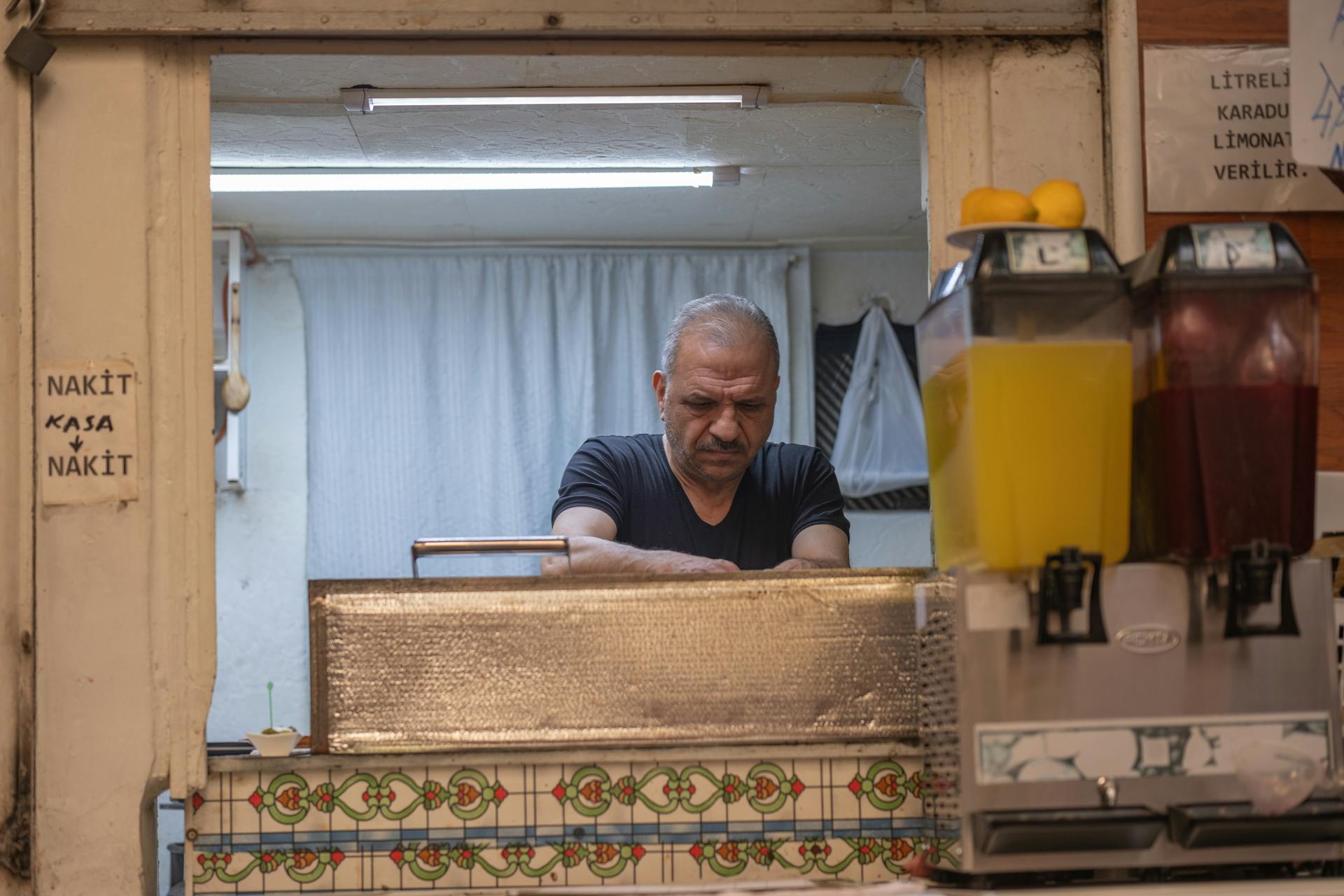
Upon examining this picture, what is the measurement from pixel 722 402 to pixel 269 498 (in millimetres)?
2786

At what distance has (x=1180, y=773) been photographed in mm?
1599

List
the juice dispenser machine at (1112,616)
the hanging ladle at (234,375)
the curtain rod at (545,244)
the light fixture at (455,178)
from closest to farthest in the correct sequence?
the juice dispenser machine at (1112,616)
the light fixture at (455,178)
the hanging ladle at (234,375)
the curtain rod at (545,244)

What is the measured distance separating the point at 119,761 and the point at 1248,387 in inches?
66.3

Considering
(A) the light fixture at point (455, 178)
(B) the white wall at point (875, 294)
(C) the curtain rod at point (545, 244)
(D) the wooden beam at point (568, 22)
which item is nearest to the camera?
(D) the wooden beam at point (568, 22)

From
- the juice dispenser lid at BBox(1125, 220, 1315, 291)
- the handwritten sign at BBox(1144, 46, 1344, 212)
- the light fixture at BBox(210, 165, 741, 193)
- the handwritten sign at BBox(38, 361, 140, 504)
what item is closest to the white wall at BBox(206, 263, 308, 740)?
the light fixture at BBox(210, 165, 741, 193)

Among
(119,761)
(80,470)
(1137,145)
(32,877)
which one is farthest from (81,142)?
(1137,145)

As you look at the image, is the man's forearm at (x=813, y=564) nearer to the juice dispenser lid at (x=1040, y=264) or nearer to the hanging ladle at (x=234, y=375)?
the juice dispenser lid at (x=1040, y=264)

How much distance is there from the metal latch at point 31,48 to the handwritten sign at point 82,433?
0.46m

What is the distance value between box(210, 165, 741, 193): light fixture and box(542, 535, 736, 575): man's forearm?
1.89 meters

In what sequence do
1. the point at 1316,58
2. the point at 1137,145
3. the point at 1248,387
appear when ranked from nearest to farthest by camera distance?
the point at 1248,387, the point at 1316,58, the point at 1137,145

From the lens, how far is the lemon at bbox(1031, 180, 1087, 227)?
1.71 m

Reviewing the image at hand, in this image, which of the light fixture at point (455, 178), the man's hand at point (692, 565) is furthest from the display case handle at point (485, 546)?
the light fixture at point (455, 178)

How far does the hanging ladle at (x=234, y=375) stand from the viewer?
4.49m

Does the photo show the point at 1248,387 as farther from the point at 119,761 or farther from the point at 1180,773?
the point at 119,761
